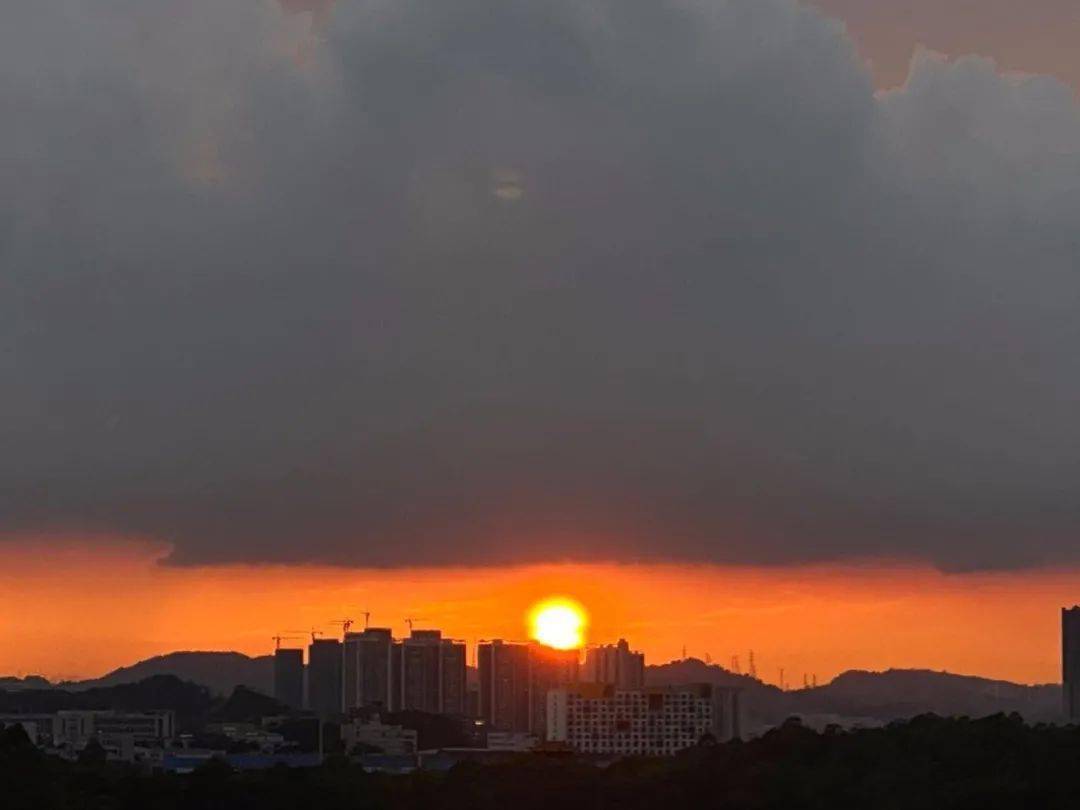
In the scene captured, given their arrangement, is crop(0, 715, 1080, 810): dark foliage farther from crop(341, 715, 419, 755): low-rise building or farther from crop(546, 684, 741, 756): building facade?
crop(546, 684, 741, 756): building facade

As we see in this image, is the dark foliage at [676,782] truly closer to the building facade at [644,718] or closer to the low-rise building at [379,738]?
the low-rise building at [379,738]

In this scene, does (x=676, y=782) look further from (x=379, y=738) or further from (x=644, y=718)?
(x=644, y=718)

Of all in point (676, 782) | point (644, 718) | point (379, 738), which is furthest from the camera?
point (644, 718)

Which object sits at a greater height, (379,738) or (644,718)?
(644,718)

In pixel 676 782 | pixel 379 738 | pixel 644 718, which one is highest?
pixel 644 718

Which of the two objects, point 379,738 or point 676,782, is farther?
point 379,738

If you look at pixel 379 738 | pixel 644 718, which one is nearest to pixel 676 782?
pixel 379 738
